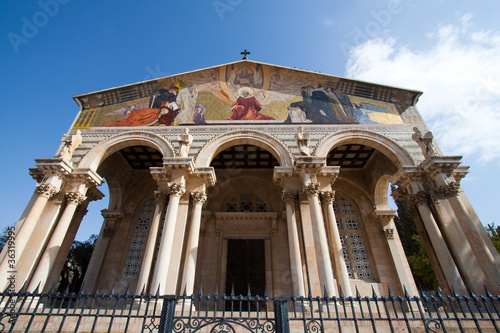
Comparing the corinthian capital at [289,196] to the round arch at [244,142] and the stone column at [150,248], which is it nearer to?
the round arch at [244,142]

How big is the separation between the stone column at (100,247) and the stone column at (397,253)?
13.4 metres

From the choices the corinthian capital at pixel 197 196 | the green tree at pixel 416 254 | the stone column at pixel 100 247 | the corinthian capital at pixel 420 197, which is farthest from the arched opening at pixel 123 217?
the green tree at pixel 416 254

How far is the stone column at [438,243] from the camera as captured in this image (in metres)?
9.00

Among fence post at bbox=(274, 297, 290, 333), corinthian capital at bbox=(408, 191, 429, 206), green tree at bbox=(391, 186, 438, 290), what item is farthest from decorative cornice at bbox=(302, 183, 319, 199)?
green tree at bbox=(391, 186, 438, 290)

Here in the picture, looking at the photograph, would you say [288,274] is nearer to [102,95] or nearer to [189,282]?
[189,282]

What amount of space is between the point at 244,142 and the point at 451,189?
8281mm

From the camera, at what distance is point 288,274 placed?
41.0 feet

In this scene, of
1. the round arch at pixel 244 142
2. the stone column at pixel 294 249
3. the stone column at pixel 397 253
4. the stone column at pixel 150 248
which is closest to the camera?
the stone column at pixel 150 248

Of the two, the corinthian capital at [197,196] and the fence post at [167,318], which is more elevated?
the corinthian capital at [197,196]

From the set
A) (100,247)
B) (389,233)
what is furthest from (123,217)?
(389,233)

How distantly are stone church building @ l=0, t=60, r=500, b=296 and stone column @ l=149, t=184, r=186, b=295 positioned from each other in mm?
45

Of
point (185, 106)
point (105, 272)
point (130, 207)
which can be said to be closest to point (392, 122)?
point (185, 106)

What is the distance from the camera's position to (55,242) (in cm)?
986

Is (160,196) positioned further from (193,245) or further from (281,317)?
(281,317)
